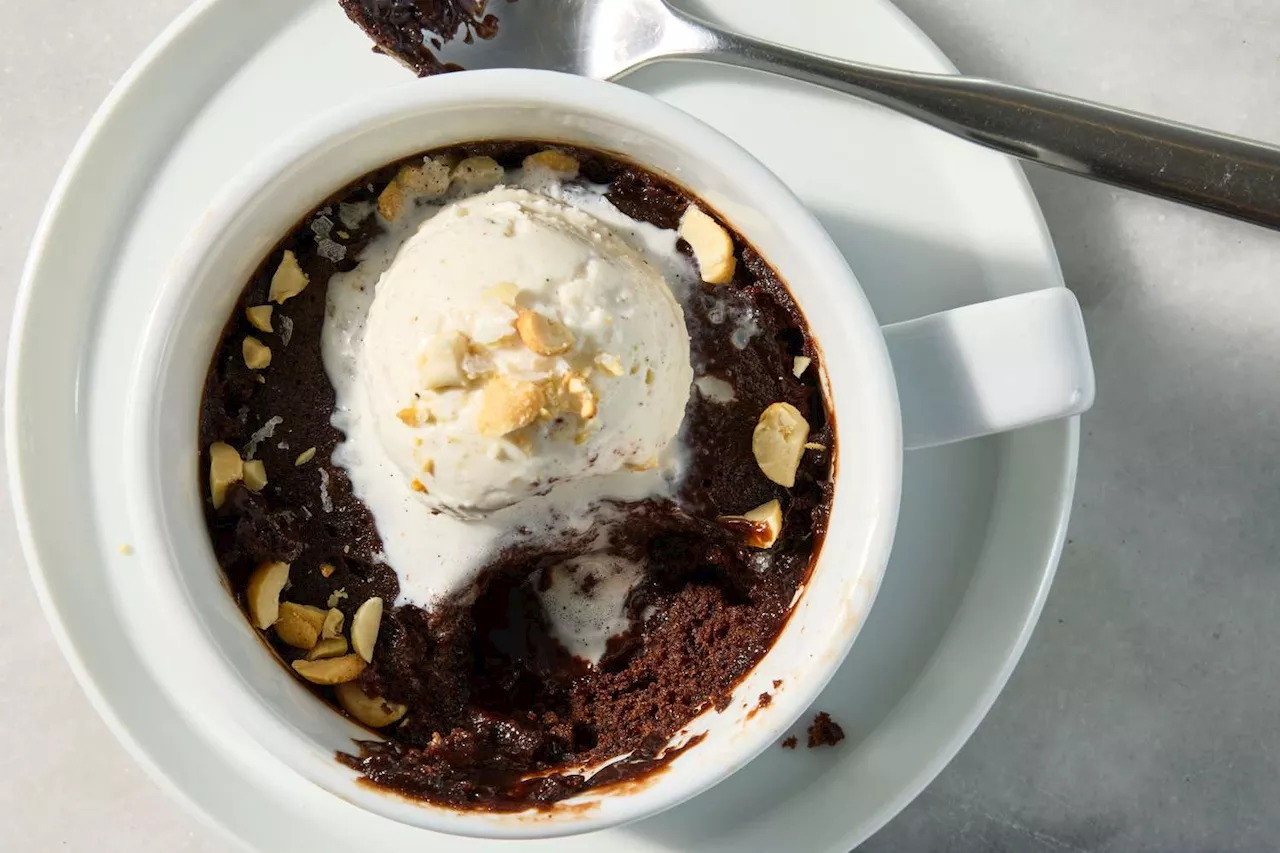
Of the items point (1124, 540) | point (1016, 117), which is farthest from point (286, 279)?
point (1124, 540)

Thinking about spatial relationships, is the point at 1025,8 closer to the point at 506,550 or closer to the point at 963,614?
the point at 963,614

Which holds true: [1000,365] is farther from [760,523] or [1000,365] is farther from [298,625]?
[298,625]

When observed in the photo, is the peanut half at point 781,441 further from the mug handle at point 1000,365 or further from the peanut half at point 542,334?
the peanut half at point 542,334

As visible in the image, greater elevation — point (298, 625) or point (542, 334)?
point (542, 334)

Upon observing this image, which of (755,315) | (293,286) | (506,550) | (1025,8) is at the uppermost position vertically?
(1025,8)

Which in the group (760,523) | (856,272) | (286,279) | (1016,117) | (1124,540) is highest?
(1016,117)

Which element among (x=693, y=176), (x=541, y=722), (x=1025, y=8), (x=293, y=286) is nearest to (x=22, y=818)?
(x=541, y=722)

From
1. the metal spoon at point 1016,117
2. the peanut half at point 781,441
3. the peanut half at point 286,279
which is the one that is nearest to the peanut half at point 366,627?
the peanut half at point 286,279
